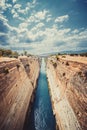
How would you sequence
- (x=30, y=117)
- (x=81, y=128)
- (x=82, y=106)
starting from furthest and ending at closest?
(x=30, y=117)
(x=82, y=106)
(x=81, y=128)

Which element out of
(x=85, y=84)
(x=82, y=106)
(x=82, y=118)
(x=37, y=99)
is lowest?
(x=37, y=99)

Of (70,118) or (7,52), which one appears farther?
(7,52)

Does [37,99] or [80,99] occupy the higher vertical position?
[80,99]

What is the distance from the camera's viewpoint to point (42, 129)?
60.7 ft

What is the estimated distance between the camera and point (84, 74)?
14.6 metres

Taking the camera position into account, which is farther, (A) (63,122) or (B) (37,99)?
(B) (37,99)

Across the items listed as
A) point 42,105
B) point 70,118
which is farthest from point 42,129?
point 42,105

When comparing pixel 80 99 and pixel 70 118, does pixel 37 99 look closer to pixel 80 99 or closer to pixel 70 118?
pixel 70 118

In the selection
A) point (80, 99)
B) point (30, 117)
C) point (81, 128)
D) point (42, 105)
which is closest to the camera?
point (81, 128)

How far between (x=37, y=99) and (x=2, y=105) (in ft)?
53.7

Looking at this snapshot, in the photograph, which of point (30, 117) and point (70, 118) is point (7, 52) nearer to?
point (30, 117)

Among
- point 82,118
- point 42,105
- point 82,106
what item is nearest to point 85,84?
point 82,106

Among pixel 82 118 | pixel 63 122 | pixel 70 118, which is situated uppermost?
pixel 82 118

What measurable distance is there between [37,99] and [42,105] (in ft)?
11.1
